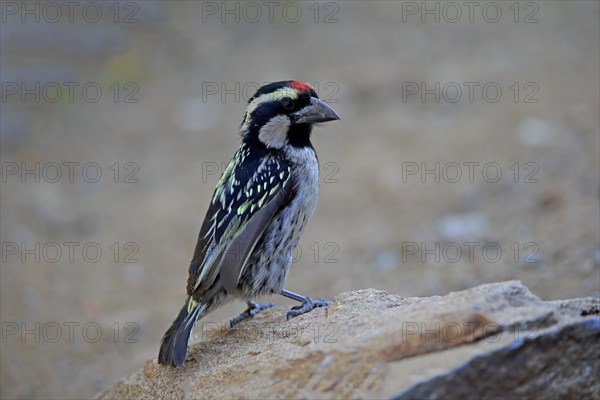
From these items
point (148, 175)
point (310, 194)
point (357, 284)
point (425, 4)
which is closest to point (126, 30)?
point (148, 175)

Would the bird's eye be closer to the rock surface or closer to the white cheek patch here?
the white cheek patch

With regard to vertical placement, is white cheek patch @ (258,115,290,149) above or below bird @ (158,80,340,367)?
above

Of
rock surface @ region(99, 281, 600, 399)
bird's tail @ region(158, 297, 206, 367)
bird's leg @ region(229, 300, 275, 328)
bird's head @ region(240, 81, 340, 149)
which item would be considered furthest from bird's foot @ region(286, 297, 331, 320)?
bird's head @ region(240, 81, 340, 149)

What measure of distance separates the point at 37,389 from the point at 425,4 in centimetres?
1023

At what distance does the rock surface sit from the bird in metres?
0.94

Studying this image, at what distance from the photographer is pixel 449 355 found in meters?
3.30

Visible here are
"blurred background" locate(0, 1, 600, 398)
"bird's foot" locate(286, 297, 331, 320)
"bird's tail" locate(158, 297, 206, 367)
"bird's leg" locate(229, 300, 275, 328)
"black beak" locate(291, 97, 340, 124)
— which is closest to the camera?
"bird's tail" locate(158, 297, 206, 367)

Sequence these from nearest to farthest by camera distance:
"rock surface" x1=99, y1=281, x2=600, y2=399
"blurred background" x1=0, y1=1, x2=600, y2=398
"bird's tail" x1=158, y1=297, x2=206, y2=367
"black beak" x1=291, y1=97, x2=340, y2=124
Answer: "rock surface" x1=99, y1=281, x2=600, y2=399
"bird's tail" x1=158, y1=297, x2=206, y2=367
"black beak" x1=291, y1=97, x2=340, y2=124
"blurred background" x1=0, y1=1, x2=600, y2=398

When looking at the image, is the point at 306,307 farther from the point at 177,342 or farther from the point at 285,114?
the point at 285,114

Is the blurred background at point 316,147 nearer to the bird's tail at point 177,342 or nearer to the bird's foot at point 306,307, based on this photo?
the bird's foot at point 306,307

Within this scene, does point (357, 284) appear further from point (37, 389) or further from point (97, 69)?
point (97, 69)

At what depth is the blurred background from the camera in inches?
295

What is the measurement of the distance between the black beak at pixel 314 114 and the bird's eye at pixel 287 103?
0.19ft

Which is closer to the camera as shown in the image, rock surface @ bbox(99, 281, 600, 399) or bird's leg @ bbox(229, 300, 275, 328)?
rock surface @ bbox(99, 281, 600, 399)
